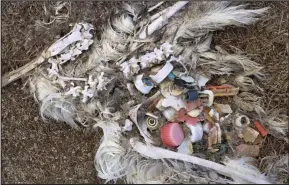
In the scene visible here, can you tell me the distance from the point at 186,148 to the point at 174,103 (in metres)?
0.29

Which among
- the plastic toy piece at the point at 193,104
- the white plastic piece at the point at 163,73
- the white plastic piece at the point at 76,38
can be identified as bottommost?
the plastic toy piece at the point at 193,104

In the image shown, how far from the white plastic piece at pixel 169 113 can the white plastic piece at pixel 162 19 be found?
0.48 m

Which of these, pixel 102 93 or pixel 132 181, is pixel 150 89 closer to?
pixel 102 93

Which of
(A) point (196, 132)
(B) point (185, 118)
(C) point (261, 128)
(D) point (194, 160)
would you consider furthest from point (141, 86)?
(C) point (261, 128)

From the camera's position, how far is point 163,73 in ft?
11.4

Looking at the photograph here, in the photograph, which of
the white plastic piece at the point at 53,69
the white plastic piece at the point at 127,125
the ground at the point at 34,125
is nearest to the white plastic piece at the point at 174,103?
the white plastic piece at the point at 127,125

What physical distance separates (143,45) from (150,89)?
28cm

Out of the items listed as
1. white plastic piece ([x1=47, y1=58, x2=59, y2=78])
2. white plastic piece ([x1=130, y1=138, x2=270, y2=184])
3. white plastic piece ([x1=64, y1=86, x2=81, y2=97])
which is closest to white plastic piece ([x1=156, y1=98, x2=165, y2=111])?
white plastic piece ([x1=130, y1=138, x2=270, y2=184])

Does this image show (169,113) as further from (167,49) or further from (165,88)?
(167,49)

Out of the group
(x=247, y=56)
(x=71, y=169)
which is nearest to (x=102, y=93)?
(x=71, y=169)

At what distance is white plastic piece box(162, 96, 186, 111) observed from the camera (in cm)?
349

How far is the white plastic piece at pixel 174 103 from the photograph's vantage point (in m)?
3.49

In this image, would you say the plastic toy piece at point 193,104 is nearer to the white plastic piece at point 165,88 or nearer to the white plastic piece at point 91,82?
the white plastic piece at point 165,88

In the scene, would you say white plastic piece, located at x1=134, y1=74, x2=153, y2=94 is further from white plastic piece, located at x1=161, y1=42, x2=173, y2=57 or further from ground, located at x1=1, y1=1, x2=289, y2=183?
ground, located at x1=1, y1=1, x2=289, y2=183
